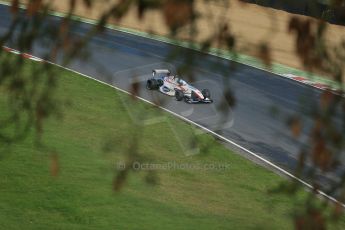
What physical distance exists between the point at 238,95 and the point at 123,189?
10.0 metres

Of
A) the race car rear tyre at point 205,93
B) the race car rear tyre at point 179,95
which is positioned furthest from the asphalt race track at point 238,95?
the race car rear tyre at point 205,93

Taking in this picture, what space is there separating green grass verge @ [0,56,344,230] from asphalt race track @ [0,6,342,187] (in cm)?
132

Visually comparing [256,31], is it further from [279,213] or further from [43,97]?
[43,97]

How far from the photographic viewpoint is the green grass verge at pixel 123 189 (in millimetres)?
13891

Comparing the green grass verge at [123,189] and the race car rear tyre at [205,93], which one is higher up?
the race car rear tyre at [205,93]

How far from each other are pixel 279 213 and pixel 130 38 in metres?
16.6

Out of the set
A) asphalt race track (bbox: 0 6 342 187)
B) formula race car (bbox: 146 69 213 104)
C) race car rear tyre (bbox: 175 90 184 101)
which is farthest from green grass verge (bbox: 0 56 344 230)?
race car rear tyre (bbox: 175 90 184 101)

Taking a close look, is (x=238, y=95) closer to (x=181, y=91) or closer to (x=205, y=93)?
(x=205, y=93)

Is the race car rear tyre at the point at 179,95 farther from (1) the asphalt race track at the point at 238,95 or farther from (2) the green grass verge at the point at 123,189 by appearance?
(2) the green grass verge at the point at 123,189

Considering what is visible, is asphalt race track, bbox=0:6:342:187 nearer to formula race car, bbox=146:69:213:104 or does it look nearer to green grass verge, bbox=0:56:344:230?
formula race car, bbox=146:69:213:104

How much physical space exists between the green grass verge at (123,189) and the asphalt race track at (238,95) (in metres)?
1.32

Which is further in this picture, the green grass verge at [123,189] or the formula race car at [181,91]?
the formula race car at [181,91]

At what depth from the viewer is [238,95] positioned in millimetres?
24234

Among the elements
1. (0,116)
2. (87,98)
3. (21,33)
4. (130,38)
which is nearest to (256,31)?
(130,38)
